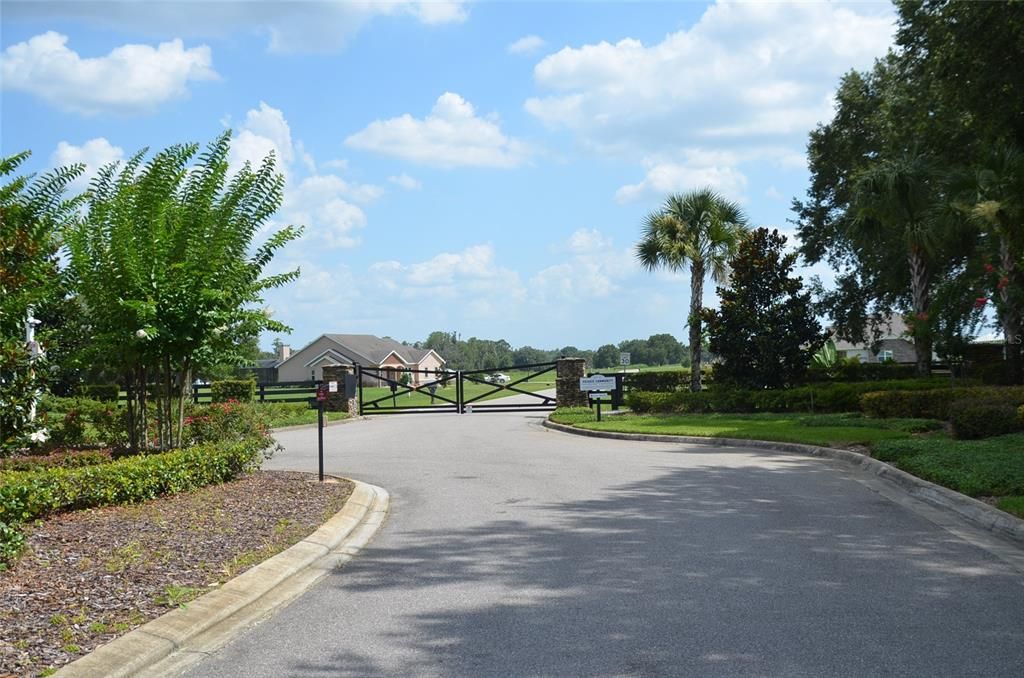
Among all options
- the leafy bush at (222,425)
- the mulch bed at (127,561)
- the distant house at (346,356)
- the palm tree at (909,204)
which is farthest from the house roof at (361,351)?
the mulch bed at (127,561)

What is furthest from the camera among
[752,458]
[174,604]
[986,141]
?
[986,141]

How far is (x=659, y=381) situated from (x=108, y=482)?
2451 cm

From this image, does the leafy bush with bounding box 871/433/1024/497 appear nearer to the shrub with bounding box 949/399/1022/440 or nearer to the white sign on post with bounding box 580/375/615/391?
the shrub with bounding box 949/399/1022/440

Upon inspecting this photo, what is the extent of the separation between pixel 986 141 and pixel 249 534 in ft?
64.7

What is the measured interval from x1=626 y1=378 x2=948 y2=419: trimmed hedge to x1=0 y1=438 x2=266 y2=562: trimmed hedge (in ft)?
56.0

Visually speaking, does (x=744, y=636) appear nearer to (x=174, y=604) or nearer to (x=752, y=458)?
(x=174, y=604)

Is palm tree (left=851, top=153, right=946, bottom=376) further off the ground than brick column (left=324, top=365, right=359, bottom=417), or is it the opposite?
palm tree (left=851, top=153, right=946, bottom=376)

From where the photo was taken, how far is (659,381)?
1282 inches

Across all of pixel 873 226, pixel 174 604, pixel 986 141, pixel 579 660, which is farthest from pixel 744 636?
pixel 873 226

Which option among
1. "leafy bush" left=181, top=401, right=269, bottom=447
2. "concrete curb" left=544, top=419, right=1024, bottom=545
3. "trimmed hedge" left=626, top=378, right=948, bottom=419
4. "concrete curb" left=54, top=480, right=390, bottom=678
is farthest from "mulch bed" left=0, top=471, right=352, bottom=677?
"trimmed hedge" left=626, top=378, right=948, bottom=419

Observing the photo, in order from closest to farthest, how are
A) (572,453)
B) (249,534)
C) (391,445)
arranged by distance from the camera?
(249,534), (572,453), (391,445)

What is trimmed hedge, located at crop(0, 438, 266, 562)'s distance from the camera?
27.5ft

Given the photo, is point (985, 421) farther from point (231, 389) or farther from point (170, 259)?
point (231, 389)

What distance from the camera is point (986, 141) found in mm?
21781
